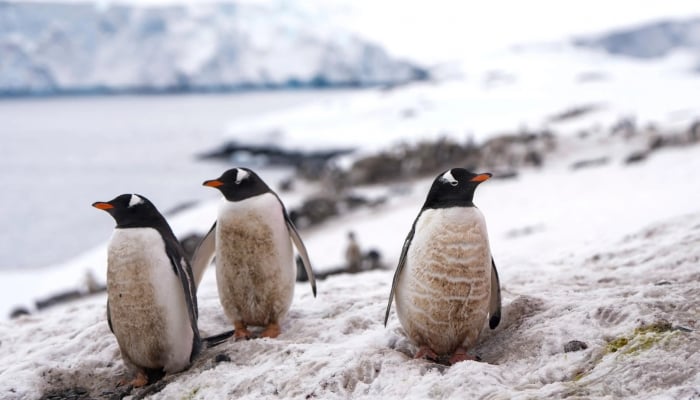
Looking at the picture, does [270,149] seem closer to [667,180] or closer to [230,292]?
[667,180]

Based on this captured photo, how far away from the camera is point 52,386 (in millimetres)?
3232

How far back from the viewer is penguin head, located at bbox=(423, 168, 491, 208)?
2961mm

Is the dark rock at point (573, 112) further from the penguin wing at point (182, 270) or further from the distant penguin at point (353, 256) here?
the penguin wing at point (182, 270)

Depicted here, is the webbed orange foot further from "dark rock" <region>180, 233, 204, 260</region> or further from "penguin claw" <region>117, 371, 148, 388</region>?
"dark rock" <region>180, 233, 204, 260</region>

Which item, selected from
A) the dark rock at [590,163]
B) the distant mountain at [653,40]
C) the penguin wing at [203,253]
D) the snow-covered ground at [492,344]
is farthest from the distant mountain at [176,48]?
the penguin wing at [203,253]

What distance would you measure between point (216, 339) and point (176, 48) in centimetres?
5168

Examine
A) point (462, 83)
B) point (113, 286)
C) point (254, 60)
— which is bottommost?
point (113, 286)

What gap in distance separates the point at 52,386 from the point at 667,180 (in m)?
9.14

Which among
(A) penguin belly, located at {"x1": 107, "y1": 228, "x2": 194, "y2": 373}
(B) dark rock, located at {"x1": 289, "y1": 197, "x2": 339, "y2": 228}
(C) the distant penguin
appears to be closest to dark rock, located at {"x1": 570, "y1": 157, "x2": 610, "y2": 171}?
(B) dark rock, located at {"x1": 289, "y1": 197, "x2": 339, "y2": 228}

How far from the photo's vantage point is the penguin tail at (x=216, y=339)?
139 inches

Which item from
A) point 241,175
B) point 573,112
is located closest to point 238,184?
point 241,175

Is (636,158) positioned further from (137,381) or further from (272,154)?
(272,154)

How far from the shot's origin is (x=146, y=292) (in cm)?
316

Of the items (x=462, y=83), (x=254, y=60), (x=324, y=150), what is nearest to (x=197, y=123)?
(x=254, y=60)
